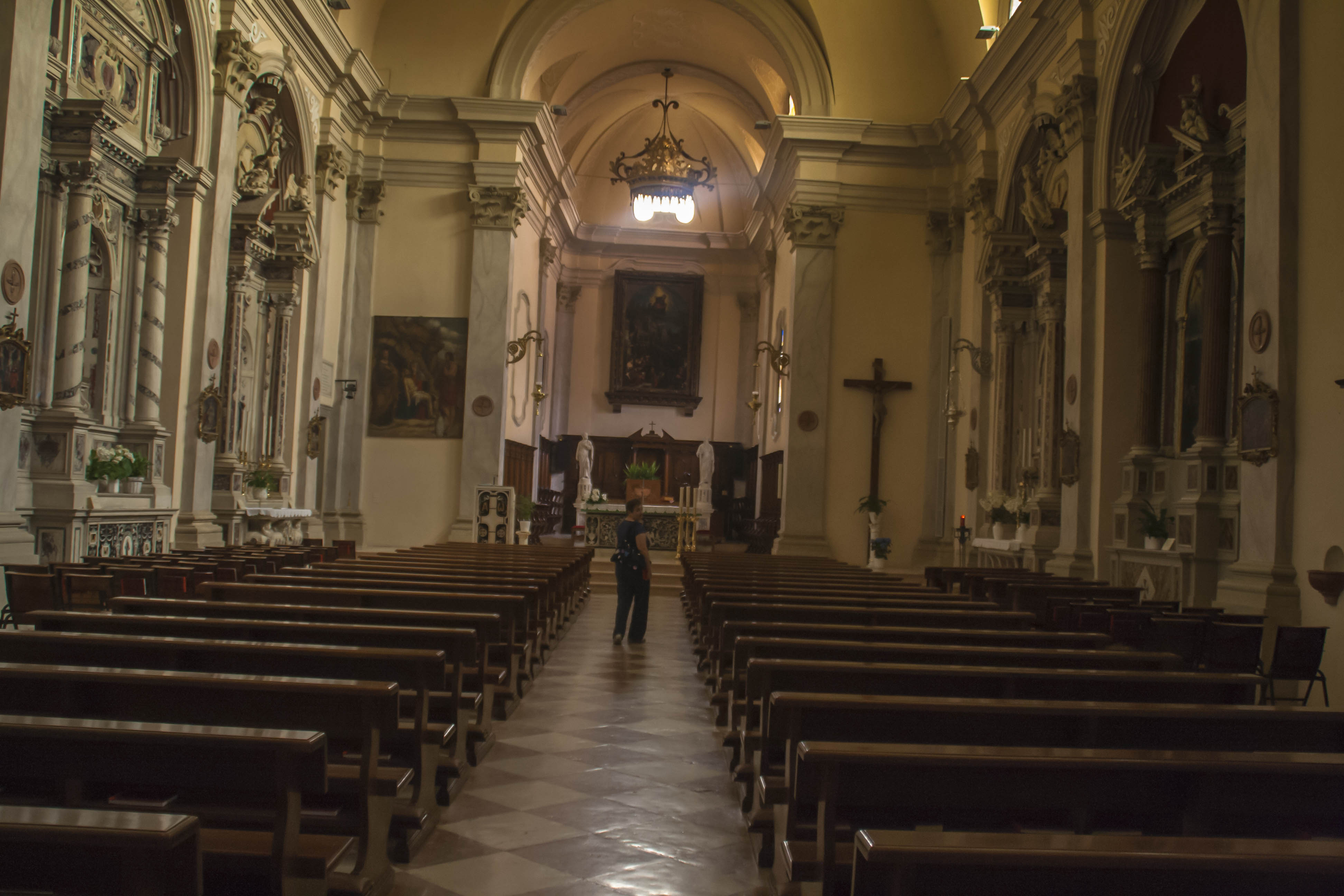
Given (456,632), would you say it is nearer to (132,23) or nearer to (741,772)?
(741,772)

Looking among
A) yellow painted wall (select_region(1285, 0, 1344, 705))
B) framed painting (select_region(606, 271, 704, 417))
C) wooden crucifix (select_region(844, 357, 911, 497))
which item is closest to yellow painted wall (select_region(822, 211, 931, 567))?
wooden crucifix (select_region(844, 357, 911, 497))

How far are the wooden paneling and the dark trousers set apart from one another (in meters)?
8.49

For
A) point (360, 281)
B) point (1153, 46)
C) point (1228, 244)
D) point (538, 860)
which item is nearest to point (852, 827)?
point (538, 860)

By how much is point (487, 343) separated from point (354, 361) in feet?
7.44

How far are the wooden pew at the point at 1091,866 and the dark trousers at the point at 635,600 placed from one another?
8.29 m

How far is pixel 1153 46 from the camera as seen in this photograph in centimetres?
1148

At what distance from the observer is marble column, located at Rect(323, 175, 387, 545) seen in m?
17.7

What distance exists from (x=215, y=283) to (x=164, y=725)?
36.5ft

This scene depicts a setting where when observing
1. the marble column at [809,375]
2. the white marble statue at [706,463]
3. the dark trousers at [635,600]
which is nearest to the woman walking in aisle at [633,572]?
the dark trousers at [635,600]

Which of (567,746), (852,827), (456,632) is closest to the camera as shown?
(852,827)

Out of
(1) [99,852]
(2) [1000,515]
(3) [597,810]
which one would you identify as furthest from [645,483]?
(1) [99,852]

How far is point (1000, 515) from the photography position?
14930 millimetres

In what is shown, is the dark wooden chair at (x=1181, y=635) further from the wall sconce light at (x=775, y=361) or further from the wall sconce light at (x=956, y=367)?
the wall sconce light at (x=775, y=361)

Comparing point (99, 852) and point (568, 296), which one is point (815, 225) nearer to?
point (568, 296)
